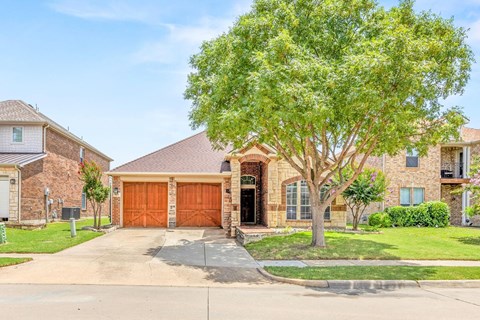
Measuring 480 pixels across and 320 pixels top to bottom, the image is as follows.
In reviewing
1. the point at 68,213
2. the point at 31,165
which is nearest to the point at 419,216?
the point at 68,213

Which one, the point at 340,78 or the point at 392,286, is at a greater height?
the point at 340,78

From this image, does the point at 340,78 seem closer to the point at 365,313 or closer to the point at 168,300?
the point at 365,313

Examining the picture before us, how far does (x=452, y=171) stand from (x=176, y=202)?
20.0 meters

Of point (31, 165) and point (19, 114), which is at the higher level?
point (19, 114)

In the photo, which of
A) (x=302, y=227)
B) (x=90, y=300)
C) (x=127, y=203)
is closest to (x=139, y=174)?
(x=127, y=203)

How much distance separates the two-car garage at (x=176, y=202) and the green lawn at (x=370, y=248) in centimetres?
698

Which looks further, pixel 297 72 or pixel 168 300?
pixel 297 72

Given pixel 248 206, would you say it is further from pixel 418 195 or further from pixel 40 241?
pixel 418 195

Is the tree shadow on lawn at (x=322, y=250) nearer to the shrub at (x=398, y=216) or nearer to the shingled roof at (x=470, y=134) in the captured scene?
the shrub at (x=398, y=216)

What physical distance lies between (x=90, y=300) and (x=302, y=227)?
1542cm

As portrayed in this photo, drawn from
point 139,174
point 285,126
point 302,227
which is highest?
point 285,126

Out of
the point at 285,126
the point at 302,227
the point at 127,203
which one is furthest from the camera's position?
the point at 127,203

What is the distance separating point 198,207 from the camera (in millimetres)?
24578

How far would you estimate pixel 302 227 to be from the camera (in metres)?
22.5
